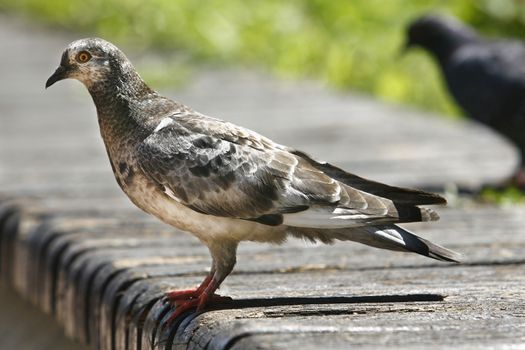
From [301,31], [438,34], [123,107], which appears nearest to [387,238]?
[123,107]

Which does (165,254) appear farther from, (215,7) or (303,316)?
(215,7)

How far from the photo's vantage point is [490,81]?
687 centimetres

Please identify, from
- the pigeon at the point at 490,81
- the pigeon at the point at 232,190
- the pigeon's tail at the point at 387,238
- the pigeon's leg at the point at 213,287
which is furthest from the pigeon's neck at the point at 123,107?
the pigeon at the point at 490,81

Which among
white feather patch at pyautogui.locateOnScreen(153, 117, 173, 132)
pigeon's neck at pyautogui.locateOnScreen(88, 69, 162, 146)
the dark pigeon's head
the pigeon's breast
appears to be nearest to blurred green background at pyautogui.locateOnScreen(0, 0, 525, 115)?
the dark pigeon's head

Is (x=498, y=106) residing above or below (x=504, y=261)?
above

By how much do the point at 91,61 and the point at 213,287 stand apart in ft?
3.00

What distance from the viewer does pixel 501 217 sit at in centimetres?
552

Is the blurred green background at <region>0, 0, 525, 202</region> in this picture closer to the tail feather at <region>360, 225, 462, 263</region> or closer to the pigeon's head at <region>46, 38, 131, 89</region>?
the pigeon's head at <region>46, 38, 131, 89</region>

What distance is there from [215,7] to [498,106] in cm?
548

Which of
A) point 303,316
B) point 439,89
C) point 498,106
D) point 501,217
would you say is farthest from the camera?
point 439,89

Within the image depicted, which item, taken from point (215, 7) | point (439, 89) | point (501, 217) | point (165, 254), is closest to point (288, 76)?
point (439, 89)

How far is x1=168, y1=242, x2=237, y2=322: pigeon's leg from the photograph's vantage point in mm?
3627

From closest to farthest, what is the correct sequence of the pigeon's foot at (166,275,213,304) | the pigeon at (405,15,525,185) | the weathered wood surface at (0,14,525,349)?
1. the weathered wood surface at (0,14,525,349)
2. the pigeon's foot at (166,275,213,304)
3. the pigeon at (405,15,525,185)

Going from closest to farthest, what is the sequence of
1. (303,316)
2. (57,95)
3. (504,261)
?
1. (303,316)
2. (504,261)
3. (57,95)
